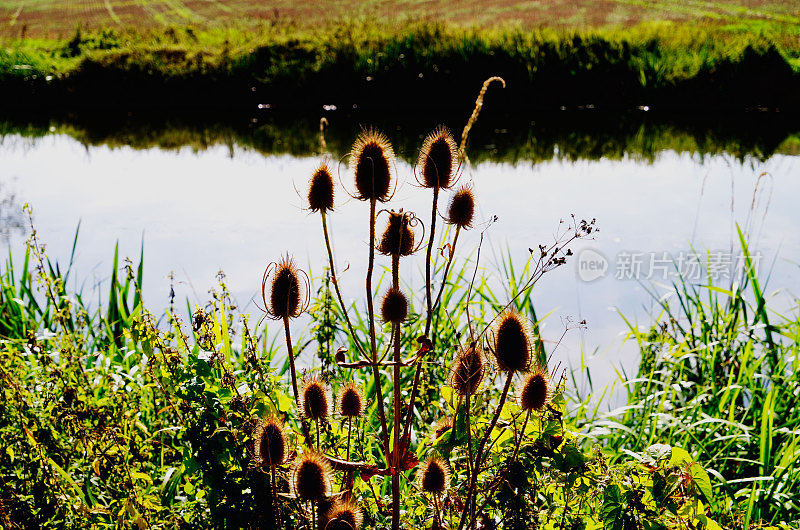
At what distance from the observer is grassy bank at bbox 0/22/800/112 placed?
30.2ft

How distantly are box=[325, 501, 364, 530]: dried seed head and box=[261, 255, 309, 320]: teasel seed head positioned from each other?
1.32ft

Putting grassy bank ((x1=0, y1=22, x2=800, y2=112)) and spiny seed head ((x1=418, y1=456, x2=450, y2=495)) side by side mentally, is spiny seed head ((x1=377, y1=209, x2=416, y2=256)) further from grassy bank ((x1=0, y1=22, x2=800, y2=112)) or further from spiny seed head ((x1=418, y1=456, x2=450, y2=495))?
grassy bank ((x1=0, y1=22, x2=800, y2=112))

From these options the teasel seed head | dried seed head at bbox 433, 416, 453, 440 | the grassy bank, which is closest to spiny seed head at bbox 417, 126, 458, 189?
the teasel seed head

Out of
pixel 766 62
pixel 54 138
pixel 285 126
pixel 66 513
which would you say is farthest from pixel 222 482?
pixel 766 62

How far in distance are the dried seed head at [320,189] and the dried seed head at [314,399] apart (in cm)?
38

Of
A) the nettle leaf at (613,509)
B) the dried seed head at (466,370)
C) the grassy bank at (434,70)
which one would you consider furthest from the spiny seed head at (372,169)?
the grassy bank at (434,70)

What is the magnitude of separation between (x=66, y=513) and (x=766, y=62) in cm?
907

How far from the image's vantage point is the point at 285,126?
8609 millimetres

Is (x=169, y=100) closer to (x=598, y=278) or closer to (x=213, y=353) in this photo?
(x=598, y=278)

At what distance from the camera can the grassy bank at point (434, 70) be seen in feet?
30.2

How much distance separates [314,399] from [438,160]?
0.58m

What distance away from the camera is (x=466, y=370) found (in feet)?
5.24

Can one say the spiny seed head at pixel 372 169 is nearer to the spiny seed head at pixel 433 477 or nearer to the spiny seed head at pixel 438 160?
the spiny seed head at pixel 438 160

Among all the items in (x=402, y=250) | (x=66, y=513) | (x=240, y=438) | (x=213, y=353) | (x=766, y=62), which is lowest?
(x=66, y=513)
